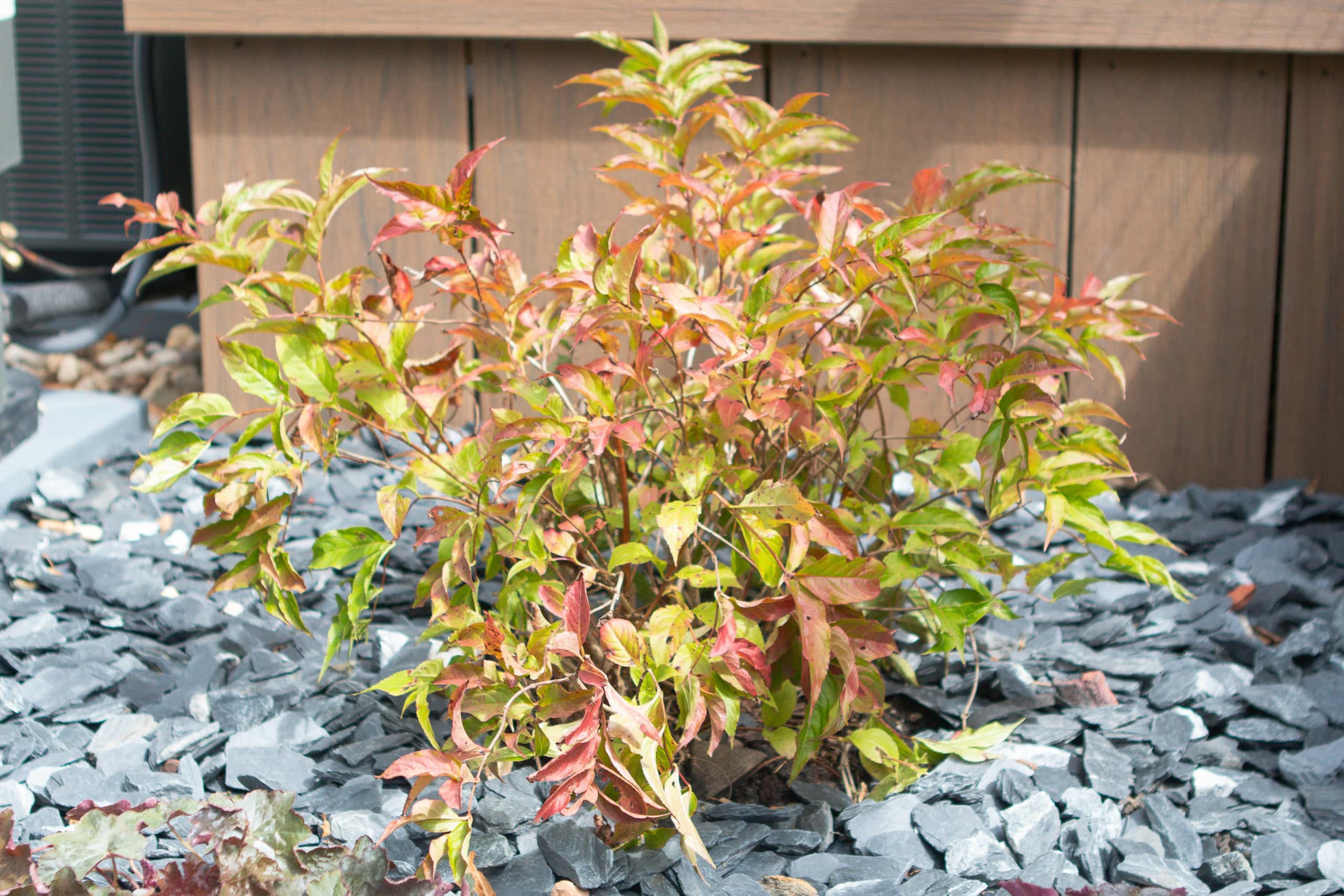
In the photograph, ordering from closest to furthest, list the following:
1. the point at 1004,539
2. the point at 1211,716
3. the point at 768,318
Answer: the point at 768,318, the point at 1211,716, the point at 1004,539

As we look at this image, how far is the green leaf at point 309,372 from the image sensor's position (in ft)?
4.00

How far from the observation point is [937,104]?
2.26 metres

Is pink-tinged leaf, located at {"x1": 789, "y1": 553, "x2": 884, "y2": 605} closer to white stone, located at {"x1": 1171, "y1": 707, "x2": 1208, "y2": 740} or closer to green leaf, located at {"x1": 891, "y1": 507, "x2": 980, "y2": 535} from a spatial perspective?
green leaf, located at {"x1": 891, "y1": 507, "x2": 980, "y2": 535}

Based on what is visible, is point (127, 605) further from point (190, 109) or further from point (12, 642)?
point (190, 109)

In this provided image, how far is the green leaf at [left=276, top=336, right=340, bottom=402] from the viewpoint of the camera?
1.22 m

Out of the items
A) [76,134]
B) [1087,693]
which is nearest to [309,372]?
[1087,693]

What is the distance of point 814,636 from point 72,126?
10.2 feet

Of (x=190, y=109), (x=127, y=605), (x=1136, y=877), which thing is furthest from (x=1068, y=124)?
(x=127, y=605)

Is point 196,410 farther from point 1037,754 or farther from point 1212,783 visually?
point 1212,783

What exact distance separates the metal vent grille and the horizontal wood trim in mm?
1253

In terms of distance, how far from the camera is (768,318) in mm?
1155

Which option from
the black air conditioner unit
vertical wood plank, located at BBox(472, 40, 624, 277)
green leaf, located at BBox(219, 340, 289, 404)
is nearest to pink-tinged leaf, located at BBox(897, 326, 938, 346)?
green leaf, located at BBox(219, 340, 289, 404)

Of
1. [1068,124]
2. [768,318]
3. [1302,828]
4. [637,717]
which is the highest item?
[1068,124]

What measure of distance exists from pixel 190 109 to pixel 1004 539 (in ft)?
5.79
